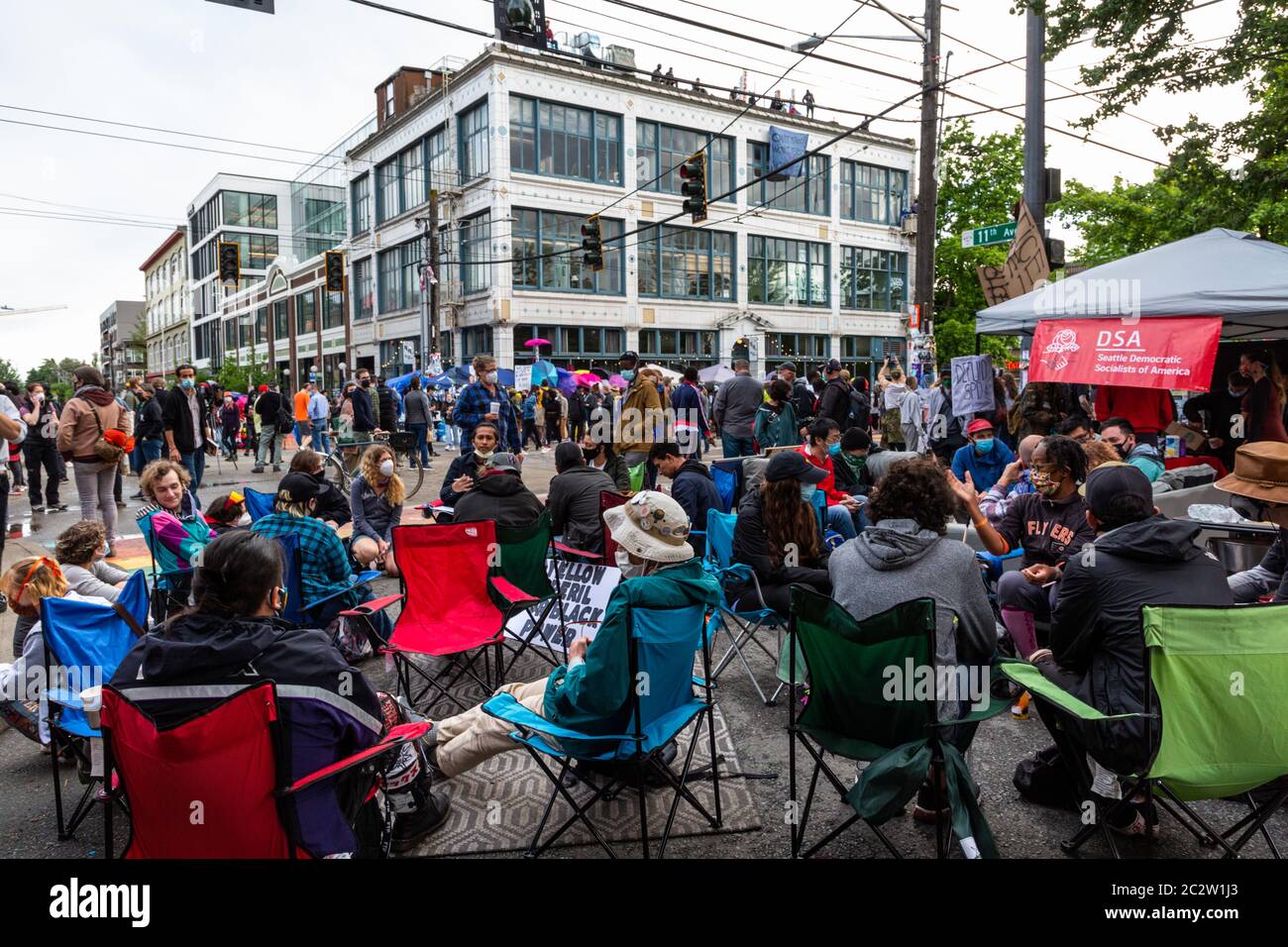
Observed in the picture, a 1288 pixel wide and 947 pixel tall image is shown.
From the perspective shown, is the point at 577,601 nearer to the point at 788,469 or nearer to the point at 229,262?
the point at 788,469

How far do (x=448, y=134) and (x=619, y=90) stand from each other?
657cm

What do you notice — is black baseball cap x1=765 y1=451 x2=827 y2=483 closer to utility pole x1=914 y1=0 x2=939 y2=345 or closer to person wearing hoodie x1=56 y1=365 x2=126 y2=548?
person wearing hoodie x1=56 y1=365 x2=126 y2=548

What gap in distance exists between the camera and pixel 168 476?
5500 mm

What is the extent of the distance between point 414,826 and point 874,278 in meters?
39.2

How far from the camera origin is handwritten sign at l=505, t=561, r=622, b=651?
519 cm

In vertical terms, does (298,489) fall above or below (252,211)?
below

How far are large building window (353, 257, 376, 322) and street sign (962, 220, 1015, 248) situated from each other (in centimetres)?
3078

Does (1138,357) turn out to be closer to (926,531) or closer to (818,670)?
(926,531)

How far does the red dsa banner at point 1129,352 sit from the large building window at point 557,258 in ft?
75.8

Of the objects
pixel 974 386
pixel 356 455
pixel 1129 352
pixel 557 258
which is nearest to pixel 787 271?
pixel 557 258

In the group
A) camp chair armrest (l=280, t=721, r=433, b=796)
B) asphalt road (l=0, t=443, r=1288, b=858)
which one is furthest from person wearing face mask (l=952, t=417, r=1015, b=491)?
camp chair armrest (l=280, t=721, r=433, b=796)

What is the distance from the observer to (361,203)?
3847 cm

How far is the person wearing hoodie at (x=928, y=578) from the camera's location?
3215mm

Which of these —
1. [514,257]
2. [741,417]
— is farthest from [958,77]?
[514,257]
